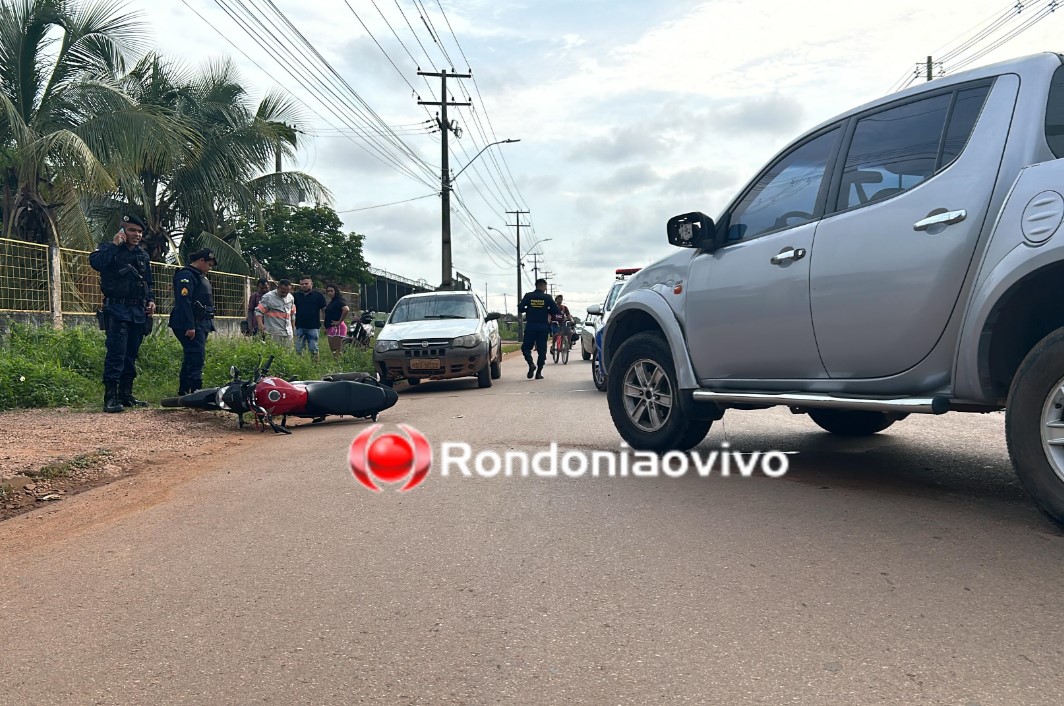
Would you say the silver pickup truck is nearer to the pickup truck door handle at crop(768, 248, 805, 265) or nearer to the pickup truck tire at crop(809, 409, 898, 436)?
the pickup truck door handle at crop(768, 248, 805, 265)

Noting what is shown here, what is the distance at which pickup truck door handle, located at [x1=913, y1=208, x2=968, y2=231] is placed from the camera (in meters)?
4.34

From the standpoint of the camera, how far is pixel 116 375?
981 cm

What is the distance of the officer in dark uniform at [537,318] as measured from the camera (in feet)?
54.2

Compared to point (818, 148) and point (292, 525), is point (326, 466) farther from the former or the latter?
point (818, 148)

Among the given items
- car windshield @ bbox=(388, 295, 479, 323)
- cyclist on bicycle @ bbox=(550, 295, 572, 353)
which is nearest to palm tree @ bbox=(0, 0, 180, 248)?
car windshield @ bbox=(388, 295, 479, 323)

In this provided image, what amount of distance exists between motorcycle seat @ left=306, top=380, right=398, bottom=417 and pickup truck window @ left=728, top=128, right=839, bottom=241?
441 cm

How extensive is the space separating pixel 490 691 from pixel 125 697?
103cm

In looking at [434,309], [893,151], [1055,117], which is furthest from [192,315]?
[1055,117]

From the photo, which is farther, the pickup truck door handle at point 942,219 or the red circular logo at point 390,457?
the red circular logo at point 390,457

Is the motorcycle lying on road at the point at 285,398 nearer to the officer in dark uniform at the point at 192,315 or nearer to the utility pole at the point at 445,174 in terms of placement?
the officer in dark uniform at the point at 192,315

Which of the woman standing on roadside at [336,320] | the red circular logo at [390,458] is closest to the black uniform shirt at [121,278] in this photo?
the red circular logo at [390,458]

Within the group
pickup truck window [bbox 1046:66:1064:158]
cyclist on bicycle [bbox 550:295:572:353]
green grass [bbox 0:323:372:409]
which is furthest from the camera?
cyclist on bicycle [bbox 550:295:572:353]

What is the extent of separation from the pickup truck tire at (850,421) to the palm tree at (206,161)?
1815cm

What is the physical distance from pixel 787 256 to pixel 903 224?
0.81m
